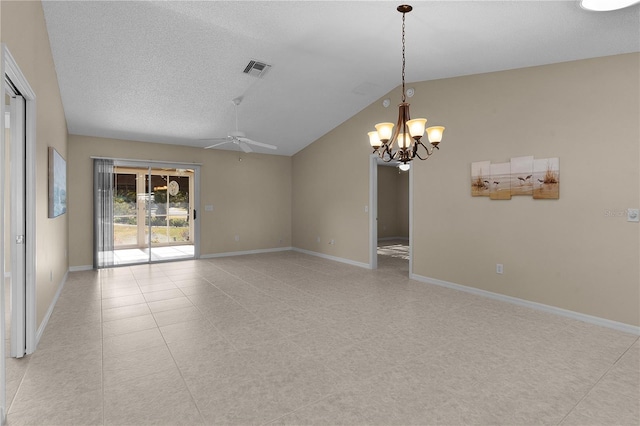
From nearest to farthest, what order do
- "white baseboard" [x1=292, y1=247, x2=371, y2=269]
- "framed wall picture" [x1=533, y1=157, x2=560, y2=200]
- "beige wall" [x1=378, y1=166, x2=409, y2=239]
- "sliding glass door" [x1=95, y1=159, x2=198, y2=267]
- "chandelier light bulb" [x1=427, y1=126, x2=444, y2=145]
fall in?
"chandelier light bulb" [x1=427, y1=126, x2=444, y2=145] < "framed wall picture" [x1=533, y1=157, x2=560, y2=200] < "white baseboard" [x1=292, y1=247, x2=371, y2=269] < "sliding glass door" [x1=95, y1=159, x2=198, y2=267] < "beige wall" [x1=378, y1=166, x2=409, y2=239]

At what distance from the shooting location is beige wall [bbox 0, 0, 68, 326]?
7.80 ft

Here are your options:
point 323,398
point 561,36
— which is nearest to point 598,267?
point 561,36

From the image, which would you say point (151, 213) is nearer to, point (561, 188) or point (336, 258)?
point (336, 258)

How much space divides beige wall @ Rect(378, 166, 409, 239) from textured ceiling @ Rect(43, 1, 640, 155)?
5043 millimetres

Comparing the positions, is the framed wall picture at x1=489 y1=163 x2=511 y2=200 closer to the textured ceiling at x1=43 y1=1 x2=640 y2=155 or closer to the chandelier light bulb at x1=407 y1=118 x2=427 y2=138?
the textured ceiling at x1=43 y1=1 x2=640 y2=155

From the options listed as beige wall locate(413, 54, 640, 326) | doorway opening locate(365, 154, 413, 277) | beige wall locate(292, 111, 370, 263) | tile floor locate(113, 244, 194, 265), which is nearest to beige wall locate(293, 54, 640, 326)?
beige wall locate(413, 54, 640, 326)

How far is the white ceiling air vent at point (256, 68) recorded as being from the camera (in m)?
4.44

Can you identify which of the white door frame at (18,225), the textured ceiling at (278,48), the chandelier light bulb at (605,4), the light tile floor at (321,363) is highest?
the textured ceiling at (278,48)

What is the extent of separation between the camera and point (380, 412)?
2.03 m

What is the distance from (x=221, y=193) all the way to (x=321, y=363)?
19.5ft

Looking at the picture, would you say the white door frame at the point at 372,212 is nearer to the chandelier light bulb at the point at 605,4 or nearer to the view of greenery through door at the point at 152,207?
the chandelier light bulb at the point at 605,4

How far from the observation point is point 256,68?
457cm

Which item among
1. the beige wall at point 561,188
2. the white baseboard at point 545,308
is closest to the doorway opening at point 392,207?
the white baseboard at point 545,308

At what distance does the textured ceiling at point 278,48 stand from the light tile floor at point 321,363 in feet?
9.68
